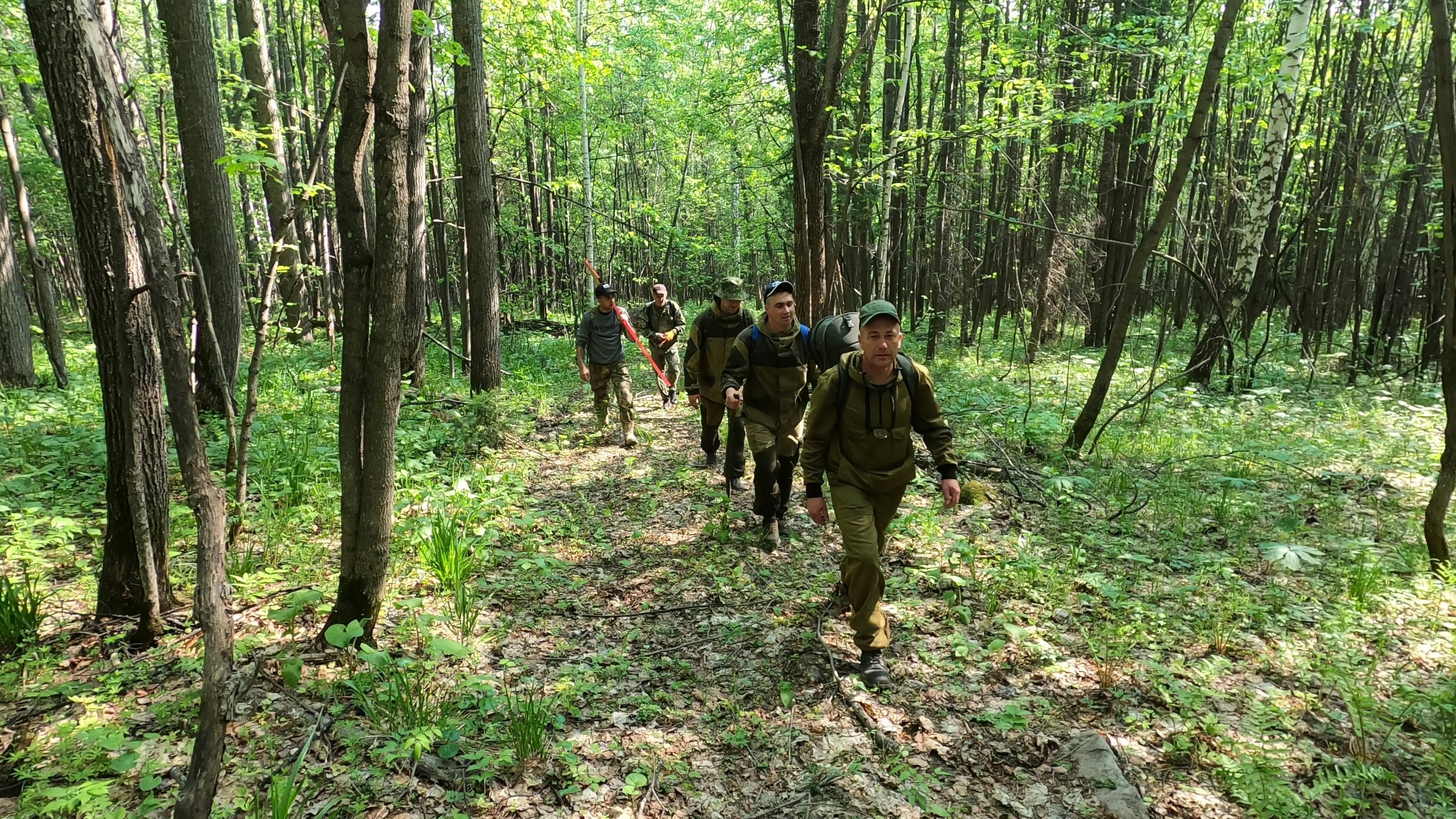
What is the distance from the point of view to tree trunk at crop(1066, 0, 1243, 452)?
6246 mm

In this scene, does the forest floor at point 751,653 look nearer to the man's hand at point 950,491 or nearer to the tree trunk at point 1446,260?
the tree trunk at point 1446,260

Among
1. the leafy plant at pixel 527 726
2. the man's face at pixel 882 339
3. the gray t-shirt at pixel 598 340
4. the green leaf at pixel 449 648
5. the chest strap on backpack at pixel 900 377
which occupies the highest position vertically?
the man's face at pixel 882 339

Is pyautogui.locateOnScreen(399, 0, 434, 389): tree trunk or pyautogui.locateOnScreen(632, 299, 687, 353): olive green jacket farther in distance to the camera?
pyautogui.locateOnScreen(632, 299, 687, 353): olive green jacket

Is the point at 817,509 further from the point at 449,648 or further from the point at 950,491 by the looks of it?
the point at 449,648

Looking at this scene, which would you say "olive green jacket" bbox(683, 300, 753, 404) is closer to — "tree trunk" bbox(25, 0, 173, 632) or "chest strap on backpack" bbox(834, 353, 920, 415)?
"chest strap on backpack" bbox(834, 353, 920, 415)

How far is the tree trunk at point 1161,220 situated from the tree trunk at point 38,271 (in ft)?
46.5

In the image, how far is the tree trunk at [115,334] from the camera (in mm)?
2889

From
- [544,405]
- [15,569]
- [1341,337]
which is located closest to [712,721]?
[15,569]

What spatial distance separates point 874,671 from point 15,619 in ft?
15.1

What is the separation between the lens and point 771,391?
5.79m

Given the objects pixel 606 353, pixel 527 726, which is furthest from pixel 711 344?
pixel 527 726

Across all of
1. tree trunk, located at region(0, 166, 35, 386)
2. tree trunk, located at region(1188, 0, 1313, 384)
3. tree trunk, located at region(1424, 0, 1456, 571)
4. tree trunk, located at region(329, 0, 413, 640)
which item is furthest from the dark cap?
tree trunk, located at region(0, 166, 35, 386)

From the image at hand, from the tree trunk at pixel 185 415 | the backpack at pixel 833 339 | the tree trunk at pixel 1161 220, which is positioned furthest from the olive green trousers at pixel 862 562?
the tree trunk at pixel 1161 220

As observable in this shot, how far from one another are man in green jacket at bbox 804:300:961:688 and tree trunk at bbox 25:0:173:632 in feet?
11.8
